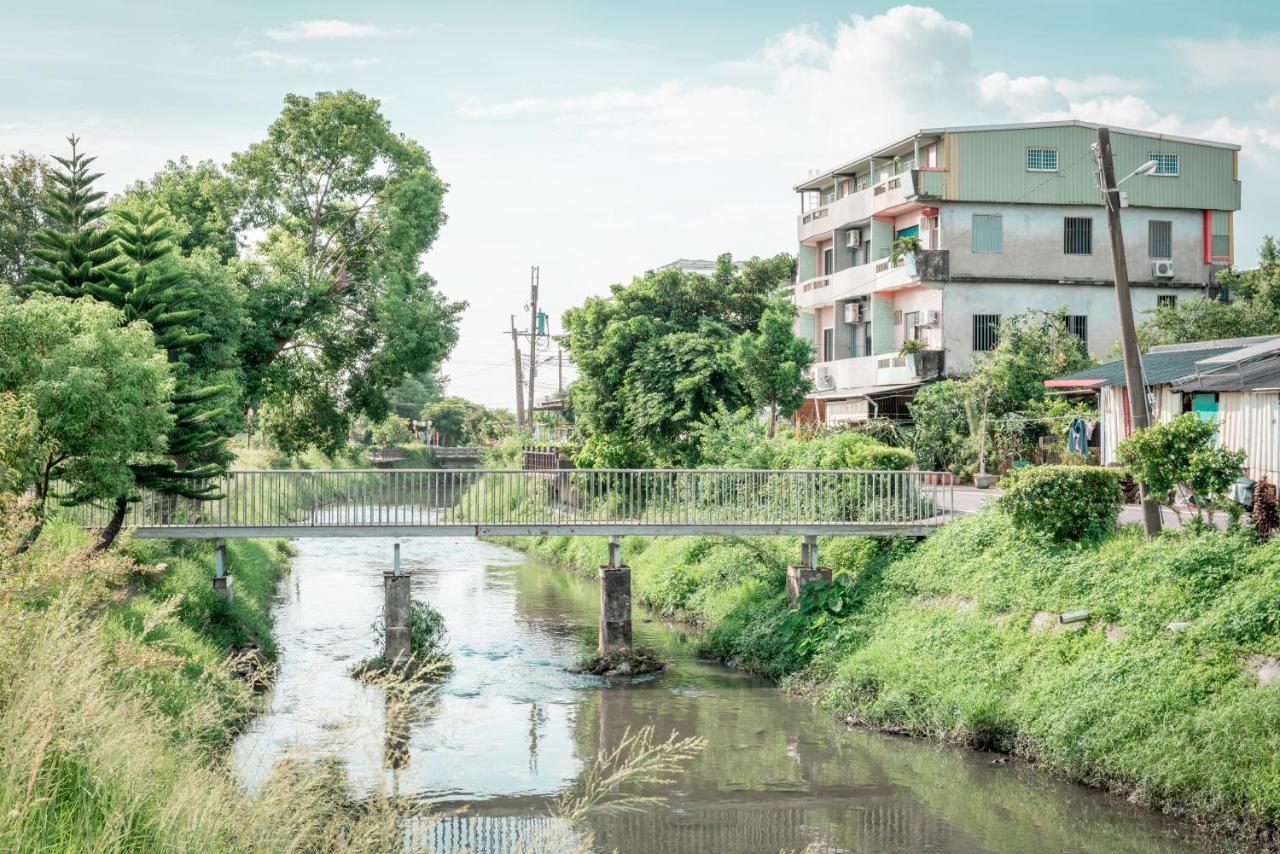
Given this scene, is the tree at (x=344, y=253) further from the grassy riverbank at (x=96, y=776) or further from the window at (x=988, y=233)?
the grassy riverbank at (x=96, y=776)

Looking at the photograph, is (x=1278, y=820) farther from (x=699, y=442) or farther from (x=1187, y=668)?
(x=699, y=442)

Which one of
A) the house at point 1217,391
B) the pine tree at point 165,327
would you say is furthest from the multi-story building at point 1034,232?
the pine tree at point 165,327

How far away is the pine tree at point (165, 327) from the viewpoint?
19547mm

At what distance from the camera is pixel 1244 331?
32000 mm

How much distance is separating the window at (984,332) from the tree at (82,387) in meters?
25.7

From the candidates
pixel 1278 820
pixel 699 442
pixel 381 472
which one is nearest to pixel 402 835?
pixel 1278 820

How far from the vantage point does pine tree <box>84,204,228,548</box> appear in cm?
1955

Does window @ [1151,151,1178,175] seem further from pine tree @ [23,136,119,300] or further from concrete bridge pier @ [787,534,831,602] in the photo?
pine tree @ [23,136,119,300]

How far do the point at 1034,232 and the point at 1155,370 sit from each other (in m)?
12.6

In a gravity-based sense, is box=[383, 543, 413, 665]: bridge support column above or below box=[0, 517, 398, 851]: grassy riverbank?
below

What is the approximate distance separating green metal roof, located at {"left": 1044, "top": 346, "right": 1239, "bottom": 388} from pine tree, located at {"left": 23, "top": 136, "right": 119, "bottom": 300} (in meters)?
19.6

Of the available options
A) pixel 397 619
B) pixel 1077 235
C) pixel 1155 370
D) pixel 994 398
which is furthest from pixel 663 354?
pixel 1077 235

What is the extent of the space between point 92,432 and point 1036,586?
545 inches

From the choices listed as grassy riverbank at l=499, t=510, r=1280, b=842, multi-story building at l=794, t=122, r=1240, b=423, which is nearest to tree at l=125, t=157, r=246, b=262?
grassy riverbank at l=499, t=510, r=1280, b=842
